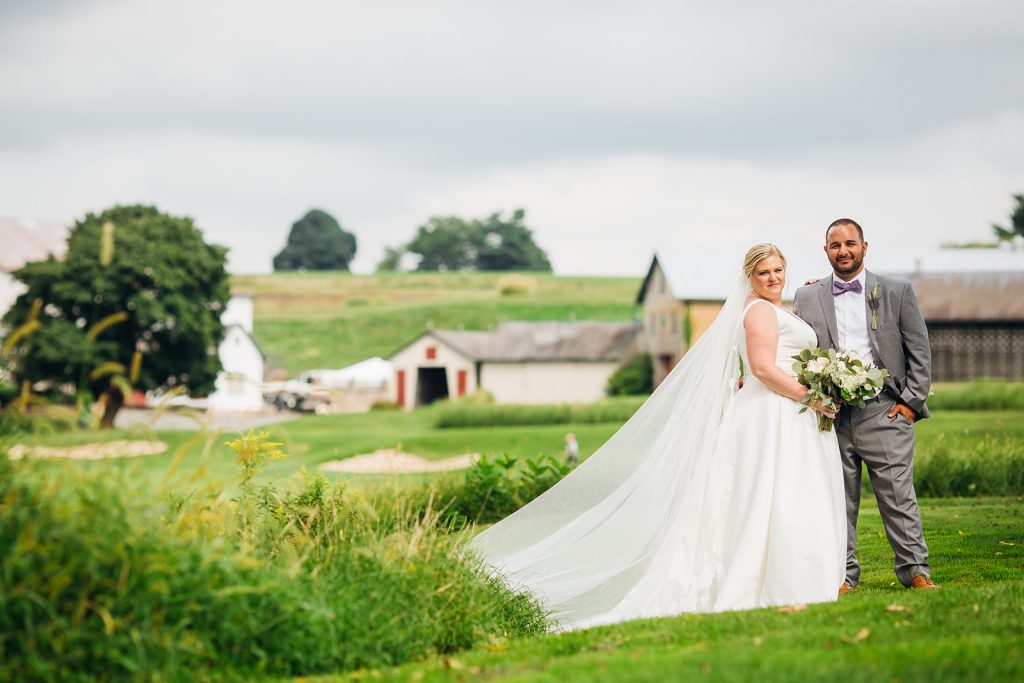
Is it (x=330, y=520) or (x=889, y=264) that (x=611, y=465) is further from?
(x=889, y=264)

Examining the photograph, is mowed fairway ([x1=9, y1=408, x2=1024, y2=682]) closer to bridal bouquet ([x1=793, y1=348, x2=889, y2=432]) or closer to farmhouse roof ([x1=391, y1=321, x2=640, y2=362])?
bridal bouquet ([x1=793, y1=348, x2=889, y2=432])

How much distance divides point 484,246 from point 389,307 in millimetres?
27976

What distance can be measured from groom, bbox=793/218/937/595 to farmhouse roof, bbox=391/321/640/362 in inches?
1637

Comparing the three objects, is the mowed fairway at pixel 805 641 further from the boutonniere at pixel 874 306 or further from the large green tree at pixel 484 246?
the large green tree at pixel 484 246

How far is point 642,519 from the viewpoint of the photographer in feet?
23.6

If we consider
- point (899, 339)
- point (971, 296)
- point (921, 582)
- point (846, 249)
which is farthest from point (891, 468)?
point (971, 296)

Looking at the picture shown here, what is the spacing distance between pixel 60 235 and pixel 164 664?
57.4 m

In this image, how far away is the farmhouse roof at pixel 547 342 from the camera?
4891 centimetres

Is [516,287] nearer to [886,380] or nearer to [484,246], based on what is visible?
[484,246]

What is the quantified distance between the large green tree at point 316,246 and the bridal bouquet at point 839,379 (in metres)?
118

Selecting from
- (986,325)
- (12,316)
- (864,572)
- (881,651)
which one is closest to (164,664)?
(881,651)

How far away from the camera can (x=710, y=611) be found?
6.38 metres

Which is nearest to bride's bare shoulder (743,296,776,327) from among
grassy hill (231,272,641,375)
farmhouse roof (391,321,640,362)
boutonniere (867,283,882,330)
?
boutonniere (867,283,882,330)

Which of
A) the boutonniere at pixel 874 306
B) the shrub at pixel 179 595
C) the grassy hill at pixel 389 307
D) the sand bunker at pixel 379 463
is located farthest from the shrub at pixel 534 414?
the grassy hill at pixel 389 307
